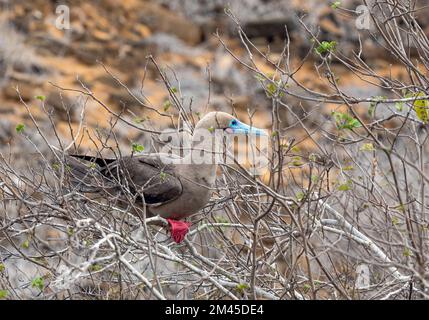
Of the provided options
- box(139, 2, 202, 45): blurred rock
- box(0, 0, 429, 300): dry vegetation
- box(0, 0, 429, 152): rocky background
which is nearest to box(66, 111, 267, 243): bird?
box(0, 0, 429, 300): dry vegetation

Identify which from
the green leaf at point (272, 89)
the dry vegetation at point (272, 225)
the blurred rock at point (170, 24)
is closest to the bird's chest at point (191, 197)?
the dry vegetation at point (272, 225)

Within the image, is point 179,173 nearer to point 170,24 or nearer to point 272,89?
point 272,89

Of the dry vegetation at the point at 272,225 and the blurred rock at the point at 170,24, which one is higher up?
the blurred rock at the point at 170,24

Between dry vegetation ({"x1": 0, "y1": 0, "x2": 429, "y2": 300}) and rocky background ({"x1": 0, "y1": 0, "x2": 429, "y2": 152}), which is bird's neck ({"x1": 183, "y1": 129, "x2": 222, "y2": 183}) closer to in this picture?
dry vegetation ({"x1": 0, "y1": 0, "x2": 429, "y2": 300})

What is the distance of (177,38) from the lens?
18.4 m

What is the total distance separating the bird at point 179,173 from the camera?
252 inches

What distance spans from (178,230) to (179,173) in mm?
519

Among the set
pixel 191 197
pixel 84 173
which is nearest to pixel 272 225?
pixel 191 197

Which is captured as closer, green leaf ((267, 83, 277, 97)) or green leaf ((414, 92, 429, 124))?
green leaf ((267, 83, 277, 97))

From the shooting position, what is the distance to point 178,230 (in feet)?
20.6

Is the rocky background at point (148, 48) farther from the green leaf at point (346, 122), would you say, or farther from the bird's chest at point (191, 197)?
the green leaf at point (346, 122)

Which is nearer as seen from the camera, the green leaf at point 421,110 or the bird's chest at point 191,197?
the green leaf at point 421,110

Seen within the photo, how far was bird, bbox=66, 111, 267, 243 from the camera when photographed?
6.40m
